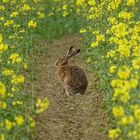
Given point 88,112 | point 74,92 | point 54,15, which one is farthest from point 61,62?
point 54,15

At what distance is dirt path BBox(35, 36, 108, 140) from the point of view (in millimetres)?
8797

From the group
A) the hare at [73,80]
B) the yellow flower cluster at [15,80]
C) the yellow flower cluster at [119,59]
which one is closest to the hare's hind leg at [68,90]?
the hare at [73,80]

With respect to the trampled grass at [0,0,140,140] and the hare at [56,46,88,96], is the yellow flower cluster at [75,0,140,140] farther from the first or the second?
the hare at [56,46,88,96]

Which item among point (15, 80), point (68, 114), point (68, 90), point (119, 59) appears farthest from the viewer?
point (68, 90)

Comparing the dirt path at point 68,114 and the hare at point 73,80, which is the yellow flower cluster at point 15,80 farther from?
the hare at point 73,80

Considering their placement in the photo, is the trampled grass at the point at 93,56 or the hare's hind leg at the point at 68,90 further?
the hare's hind leg at the point at 68,90

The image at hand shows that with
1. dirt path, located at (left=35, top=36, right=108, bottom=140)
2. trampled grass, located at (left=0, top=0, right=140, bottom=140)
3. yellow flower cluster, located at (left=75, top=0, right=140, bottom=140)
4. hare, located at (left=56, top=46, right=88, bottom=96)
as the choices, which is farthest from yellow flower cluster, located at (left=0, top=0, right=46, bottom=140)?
yellow flower cluster, located at (left=75, top=0, right=140, bottom=140)

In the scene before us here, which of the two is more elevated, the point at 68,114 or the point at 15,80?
the point at 15,80

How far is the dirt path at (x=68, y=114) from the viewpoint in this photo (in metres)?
8.80

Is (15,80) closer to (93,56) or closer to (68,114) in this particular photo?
(68,114)

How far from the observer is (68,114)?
9.77m

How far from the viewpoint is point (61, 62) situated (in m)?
11.2

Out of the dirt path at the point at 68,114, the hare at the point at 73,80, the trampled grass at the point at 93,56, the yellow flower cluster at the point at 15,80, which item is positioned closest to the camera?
the trampled grass at the point at 93,56

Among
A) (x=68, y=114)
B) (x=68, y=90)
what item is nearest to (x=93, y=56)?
(x=68, y=90)
